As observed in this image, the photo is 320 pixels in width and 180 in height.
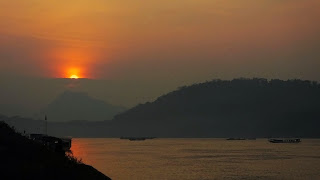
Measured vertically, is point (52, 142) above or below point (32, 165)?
above

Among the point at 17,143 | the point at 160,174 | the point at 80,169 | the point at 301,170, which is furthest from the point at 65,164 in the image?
the point at 301,170

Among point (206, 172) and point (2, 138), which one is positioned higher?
point (2, 138)

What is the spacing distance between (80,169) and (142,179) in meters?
39.1

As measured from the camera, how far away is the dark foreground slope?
36844 mm

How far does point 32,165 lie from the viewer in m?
39.4

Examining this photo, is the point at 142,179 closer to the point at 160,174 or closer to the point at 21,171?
the point at 160,174

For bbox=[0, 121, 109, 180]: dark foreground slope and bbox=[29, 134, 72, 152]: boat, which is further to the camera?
bbox=[29, 134, 72, 152]: boat

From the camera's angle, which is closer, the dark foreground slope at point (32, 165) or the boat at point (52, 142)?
the dark foreground slope at point (32, 165)

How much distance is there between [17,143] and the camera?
50531 millimetres

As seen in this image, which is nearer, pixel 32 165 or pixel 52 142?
pixel 32 165

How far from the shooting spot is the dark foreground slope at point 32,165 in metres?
36.8

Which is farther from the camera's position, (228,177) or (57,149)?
(228,177)

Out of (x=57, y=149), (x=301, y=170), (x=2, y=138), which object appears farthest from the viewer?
(x=301, y=170)

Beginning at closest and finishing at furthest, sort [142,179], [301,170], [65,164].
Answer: [65,164] → [142,179] → [301,170]
